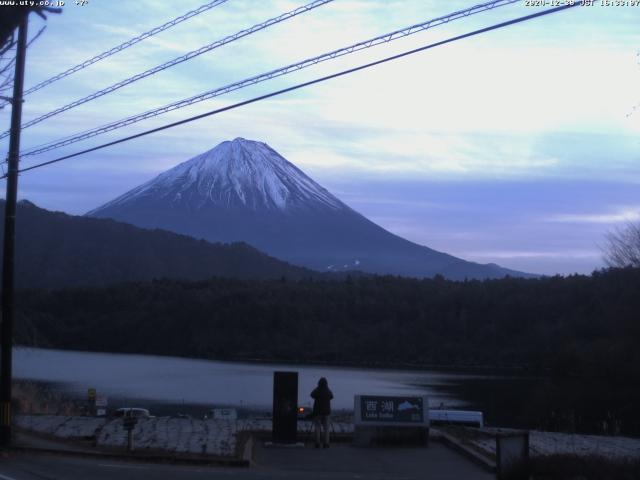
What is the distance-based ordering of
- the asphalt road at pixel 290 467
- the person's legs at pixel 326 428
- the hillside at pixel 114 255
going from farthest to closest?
the hillside at pixel 114 255, the person's legs at pixel 326 428, the asphalt road at pixel 290 467

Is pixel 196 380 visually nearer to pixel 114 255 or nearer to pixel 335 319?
pixel 335 319

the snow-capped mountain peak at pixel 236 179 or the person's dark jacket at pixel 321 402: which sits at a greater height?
the snow-capped mountain peak at pixel 236 179

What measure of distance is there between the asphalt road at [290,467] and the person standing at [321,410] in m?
0.29

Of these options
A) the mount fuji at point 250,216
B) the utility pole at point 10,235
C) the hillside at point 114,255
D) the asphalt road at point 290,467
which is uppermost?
the mount fuji at point 250,216

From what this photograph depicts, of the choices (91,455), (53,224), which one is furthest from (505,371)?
(53,224)

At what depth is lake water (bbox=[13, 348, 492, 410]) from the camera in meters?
44.1

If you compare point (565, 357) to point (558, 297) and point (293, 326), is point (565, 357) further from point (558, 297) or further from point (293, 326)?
point (293, 326)

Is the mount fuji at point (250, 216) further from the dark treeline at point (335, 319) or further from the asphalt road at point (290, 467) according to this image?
the asphalt road at point (290, 467)

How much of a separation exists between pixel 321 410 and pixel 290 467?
186 centimetres

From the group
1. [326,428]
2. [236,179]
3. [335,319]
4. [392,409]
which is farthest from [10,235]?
[236,179]

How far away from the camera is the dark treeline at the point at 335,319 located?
7069 cm

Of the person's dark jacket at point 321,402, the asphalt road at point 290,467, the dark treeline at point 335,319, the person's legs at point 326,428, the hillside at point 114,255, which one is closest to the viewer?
the asphalt road at point 290,467

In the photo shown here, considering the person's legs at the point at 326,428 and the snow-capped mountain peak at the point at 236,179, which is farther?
the snow-capped mountain peak at the point at 236,179

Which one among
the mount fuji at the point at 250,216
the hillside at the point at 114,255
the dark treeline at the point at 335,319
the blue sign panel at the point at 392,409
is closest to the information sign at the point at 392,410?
the blue sign panel at the point at 392,409
